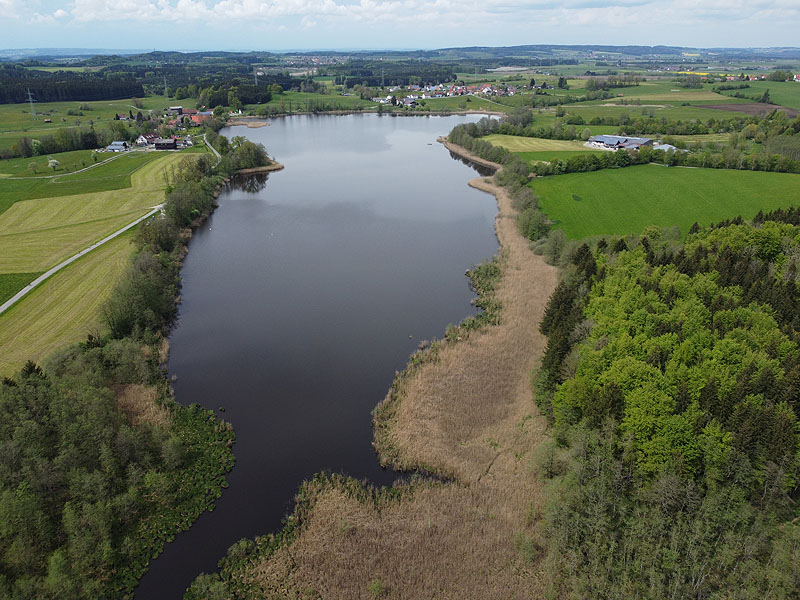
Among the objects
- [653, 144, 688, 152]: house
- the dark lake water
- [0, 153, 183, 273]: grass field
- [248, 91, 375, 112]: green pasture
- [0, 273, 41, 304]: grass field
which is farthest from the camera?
[248, 91, 375, 112]: green pasture

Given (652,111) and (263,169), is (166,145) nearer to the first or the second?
(263,169)

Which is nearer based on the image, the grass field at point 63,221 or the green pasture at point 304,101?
the grass field at point 63,221

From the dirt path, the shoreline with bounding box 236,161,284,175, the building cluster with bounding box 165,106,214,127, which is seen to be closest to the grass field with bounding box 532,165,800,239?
the dirt path

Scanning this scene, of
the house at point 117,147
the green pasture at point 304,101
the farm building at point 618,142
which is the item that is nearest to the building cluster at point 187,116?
the green pasture at point 304,101

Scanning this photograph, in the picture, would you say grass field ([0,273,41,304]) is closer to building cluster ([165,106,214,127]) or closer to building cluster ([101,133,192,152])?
building cluster ([101,133,192,152])

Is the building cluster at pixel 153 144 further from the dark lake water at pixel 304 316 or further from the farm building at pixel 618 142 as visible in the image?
the farm building at pixel 618 142

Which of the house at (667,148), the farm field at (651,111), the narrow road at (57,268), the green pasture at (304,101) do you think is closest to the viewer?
the narrow road at (57,268)

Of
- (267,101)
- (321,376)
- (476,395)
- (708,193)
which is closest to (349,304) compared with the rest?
(321,376)
